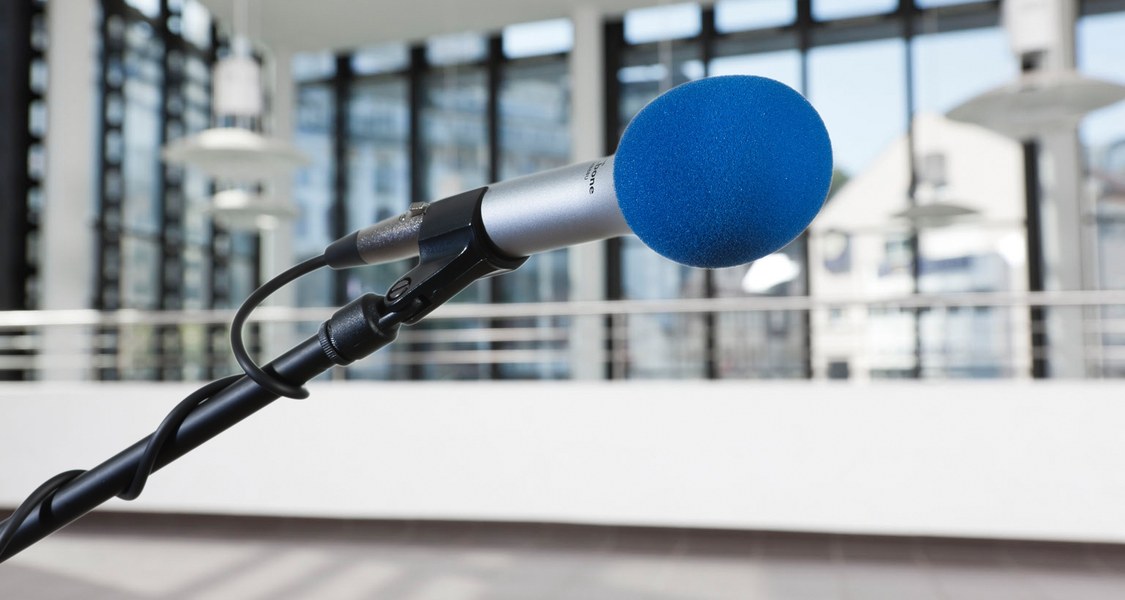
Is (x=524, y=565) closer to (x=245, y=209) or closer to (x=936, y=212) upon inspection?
(x=245, y=209)

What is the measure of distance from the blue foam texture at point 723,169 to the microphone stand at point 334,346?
2.6 inches

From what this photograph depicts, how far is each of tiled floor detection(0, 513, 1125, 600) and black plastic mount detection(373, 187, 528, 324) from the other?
2.26 metres

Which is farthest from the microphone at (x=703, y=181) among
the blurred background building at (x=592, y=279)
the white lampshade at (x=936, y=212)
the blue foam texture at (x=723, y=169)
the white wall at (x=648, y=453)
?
the white lampshade at (x=936, y=212)

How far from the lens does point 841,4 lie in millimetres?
5883

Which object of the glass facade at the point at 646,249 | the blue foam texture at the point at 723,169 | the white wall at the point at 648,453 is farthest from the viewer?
the glass facade at the point at 646,249

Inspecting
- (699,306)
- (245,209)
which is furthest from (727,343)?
(245,209)

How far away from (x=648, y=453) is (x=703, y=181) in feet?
9.45

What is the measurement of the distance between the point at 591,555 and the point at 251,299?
2780 mm

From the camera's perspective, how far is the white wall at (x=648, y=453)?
2.86 meters

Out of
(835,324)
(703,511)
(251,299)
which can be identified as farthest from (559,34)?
(251,299)

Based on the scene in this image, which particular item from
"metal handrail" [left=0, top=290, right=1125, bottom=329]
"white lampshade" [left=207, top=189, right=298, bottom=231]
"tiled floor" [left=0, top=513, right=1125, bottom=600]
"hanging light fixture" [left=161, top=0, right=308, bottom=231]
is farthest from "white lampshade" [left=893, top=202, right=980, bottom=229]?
"white lampshade" [left=207, top=189, right=298, bottom=231]

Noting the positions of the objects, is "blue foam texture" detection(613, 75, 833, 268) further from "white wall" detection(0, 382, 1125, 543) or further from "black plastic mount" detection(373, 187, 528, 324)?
"white wall" detection(0, 382, 1125, 543)

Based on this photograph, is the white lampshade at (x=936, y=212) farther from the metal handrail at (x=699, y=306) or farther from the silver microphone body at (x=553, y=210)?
the silver microphone body at (x=553, y=210)

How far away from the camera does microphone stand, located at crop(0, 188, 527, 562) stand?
0.33 metres
